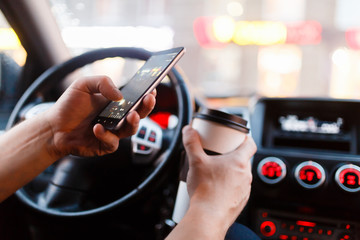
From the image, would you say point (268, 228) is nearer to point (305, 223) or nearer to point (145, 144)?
point (305, 223)

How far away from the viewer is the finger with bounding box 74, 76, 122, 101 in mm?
874

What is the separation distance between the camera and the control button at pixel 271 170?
116 cm

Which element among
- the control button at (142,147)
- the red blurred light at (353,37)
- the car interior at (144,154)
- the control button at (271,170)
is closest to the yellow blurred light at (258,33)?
the red blurred light at (353,37)

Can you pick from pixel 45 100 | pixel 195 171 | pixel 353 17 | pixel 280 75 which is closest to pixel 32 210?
pixel 45 100

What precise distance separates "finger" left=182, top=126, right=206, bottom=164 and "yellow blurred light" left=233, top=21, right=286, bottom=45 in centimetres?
787

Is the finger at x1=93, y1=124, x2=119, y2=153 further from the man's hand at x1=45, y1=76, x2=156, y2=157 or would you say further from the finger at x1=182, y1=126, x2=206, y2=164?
the finger at x1=182, y1=126, x2=206, y2=164

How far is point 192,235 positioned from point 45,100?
84cm

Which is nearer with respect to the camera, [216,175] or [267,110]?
[216,175]

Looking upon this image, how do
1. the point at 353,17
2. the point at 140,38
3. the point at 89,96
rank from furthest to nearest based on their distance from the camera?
the point at 353,17, the point at 140,38, the point at 89,96

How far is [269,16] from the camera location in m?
11.7

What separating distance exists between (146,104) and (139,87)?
0.06 meters

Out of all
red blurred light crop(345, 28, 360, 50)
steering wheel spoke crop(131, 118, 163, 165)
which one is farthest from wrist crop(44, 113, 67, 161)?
red blurred light crop(345, 28, 360, 50)

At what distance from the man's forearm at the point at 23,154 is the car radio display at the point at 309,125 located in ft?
2.71

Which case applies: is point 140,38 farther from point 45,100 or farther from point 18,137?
point 18,137
